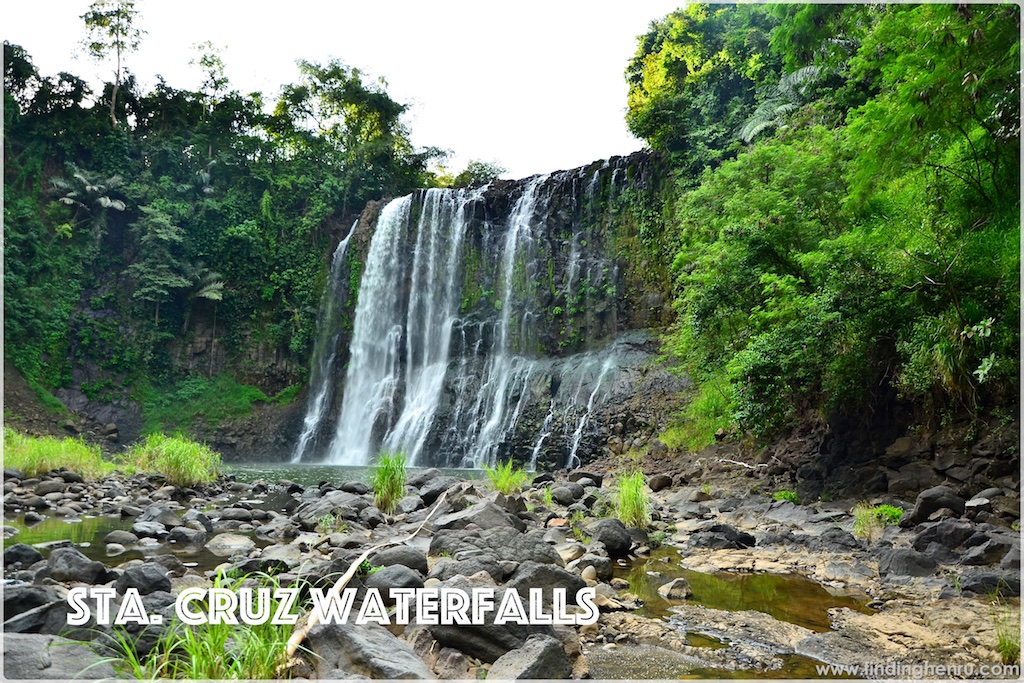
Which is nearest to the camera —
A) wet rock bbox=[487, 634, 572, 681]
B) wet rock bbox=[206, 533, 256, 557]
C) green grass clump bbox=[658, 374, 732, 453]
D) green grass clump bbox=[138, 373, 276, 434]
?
wet rock bbox=[487, 634, 572, 681]

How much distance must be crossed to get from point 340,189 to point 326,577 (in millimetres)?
26577

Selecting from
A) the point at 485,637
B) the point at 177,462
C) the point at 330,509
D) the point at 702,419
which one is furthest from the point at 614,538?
the point at 702,419

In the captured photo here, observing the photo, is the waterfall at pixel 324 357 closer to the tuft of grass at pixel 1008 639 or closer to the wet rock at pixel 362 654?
the wet rock at pixel 362 654

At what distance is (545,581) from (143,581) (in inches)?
95.5

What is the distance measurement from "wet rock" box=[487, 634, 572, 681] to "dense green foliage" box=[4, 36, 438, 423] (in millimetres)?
23582

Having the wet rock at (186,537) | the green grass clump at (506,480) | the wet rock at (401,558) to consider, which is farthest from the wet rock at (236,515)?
the wet rock at (401,558)

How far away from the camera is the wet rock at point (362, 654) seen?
2760mm

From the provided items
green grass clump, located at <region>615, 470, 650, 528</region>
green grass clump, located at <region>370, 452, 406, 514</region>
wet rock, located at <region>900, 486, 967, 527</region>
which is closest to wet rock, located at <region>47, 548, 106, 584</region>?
green grass clump, located at <region>370, 452, 406, 514</region>

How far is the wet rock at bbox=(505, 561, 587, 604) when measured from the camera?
3.97 m

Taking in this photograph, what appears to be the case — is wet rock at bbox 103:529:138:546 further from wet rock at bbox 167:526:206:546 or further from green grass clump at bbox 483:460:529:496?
green grass clump at bbox 483:460:529:496

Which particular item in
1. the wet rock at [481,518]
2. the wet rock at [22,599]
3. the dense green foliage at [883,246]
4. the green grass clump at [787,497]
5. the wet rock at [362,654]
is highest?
the dense green foliage at [883,246]

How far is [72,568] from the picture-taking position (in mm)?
4211

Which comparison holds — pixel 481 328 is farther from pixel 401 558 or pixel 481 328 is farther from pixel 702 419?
pixel 401 558

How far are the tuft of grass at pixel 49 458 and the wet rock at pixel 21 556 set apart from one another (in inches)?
249
